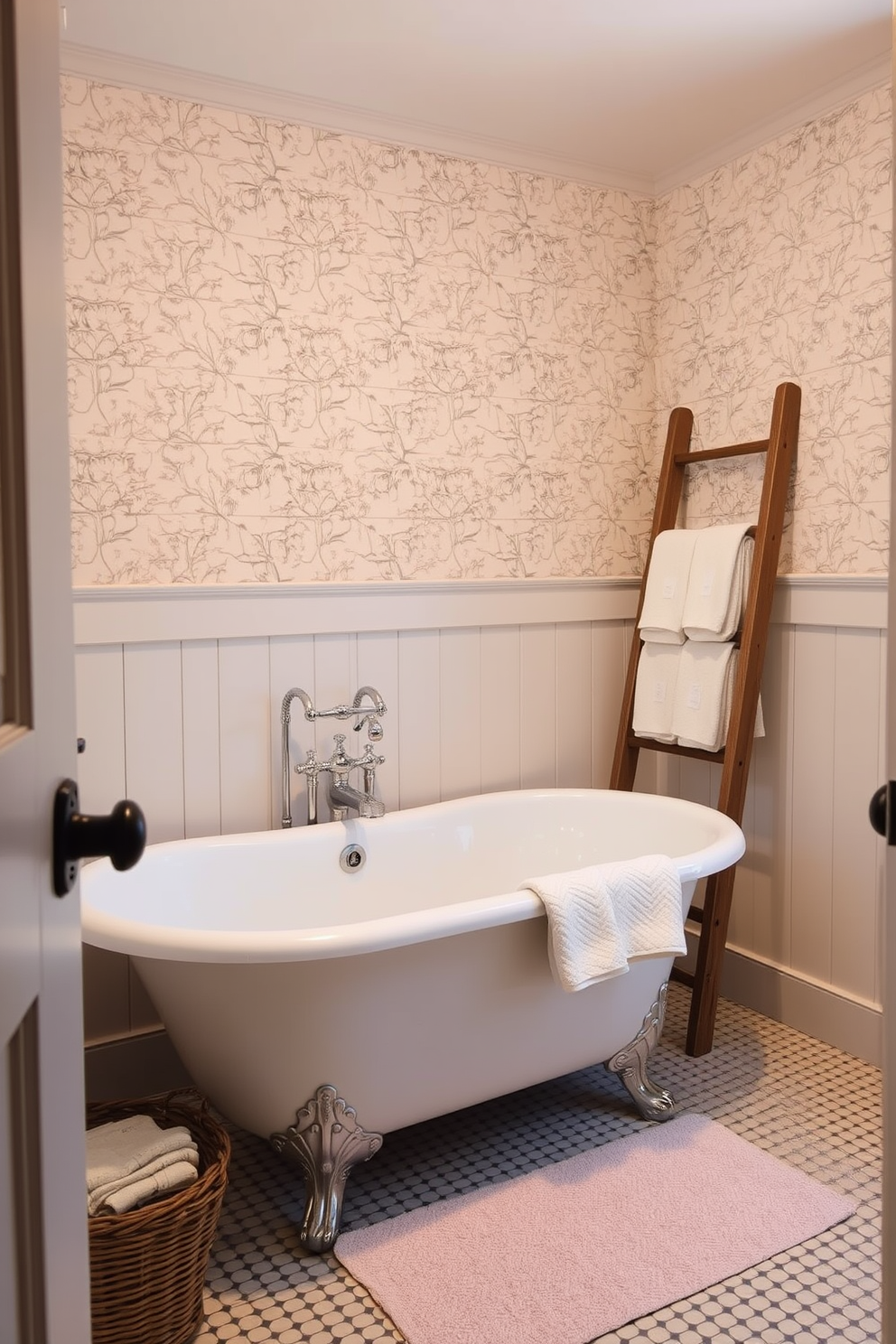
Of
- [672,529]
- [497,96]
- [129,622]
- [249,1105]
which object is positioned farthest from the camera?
[672,529]

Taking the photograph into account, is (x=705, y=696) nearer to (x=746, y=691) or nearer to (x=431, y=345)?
(x=746, y=691)

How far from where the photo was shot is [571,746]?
321cm

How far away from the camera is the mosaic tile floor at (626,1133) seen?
68.2 inches

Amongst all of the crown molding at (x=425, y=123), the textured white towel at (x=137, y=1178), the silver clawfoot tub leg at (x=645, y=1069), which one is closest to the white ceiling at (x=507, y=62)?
the crown molding at (x=425, y=123)

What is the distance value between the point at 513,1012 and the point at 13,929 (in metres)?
1.62

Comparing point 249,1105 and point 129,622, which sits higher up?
point 129,622

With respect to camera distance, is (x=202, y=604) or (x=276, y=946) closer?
(x=276, y=946)

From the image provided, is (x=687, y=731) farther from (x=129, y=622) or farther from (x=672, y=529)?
(x=129, y=622)

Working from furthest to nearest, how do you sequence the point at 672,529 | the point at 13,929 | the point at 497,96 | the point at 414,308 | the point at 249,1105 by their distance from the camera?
1. the point at 672,529
2. the point at 414,308
3. the point at 497,96
4. the point at 249,1105
5. the point at 13,929

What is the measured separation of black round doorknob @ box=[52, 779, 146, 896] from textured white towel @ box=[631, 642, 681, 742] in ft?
7.75

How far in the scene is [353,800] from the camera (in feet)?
8.55

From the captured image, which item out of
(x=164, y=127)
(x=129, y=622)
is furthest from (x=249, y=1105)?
(x=164, y=127)

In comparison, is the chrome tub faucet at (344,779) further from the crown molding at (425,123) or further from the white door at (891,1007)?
the white door at (891,1007)

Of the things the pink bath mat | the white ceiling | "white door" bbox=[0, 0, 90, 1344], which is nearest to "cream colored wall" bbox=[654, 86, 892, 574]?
the white ceiling
